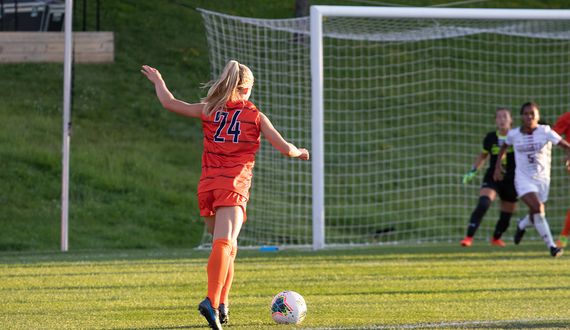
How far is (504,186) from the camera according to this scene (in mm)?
8812

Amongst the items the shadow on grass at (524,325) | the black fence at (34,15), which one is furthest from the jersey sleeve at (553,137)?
the black fence at (34,15)

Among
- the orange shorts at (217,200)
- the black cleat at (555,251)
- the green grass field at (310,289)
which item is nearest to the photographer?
the orange shorts at (217,200)

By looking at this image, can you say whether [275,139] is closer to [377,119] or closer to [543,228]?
[543,228]

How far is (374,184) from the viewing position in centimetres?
1485

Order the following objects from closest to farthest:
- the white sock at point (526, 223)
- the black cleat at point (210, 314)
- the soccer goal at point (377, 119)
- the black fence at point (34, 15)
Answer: the black cleat at point (210, 314) < the white sock at point (526, 223) < the soccer goal at point (377, 119) < the black fence at point (34, 15)

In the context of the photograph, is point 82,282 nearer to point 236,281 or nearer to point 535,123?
point 236,281

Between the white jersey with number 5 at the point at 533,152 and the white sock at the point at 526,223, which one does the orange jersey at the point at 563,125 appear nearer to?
the white jersey with number 5 at the point at 533,152

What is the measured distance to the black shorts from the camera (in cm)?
875

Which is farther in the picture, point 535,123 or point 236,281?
point 535,123

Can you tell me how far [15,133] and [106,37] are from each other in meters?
4.17

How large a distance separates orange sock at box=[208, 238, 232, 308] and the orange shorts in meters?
0.20

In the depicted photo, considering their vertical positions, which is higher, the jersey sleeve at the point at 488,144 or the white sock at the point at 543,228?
the jersey sleeve at the point at 488,144

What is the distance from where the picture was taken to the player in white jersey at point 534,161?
7133mm

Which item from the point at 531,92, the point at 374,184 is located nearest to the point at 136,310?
the point at 374,184
